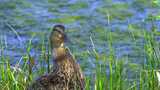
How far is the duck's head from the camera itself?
707cm

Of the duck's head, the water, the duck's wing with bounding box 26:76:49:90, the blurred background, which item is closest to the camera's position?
the duck's wing with bounding box 26:76:49:90

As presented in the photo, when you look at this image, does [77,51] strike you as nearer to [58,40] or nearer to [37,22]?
[37,22]

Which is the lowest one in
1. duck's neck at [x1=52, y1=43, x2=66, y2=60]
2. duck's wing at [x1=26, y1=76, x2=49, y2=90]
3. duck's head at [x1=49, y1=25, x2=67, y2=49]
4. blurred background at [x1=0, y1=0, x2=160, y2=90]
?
blurred background at [x1=0, y1=0, x2=160, y2=90]

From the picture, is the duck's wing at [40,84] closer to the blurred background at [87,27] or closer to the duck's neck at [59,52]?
the duck's neck at [59,52]

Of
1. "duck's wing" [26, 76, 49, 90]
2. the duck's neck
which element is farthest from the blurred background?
"duck's wing" [26, 76, 49, 90]

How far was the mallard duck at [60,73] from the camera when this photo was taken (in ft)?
22.7

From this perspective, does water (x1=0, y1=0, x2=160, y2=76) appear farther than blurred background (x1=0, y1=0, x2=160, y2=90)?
Yes

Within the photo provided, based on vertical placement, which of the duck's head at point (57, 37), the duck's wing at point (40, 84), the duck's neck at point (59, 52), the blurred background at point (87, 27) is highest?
the duck's head at point (57, 37)

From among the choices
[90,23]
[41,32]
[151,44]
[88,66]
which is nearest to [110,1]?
[90,23]

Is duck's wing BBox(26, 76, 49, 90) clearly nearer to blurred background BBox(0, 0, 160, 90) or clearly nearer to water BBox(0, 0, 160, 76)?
blurred background BBox(0, 0, 160, 90)

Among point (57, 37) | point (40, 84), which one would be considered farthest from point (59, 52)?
point (40, 84)

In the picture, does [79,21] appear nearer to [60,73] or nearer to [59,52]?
[59,52]

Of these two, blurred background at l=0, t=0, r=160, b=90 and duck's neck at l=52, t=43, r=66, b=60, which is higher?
duck's neck at l=52, t=43, r=66, b=60

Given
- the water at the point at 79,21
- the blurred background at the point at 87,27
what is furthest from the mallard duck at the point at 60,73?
the water at the point at 79,21
